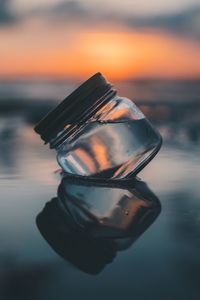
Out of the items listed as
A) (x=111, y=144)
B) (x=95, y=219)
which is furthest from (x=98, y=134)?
(x=95, y=219)

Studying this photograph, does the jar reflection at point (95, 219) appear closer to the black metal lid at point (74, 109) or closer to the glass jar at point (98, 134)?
the glass jar at point (98, 134)

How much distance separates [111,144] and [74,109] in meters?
0.15

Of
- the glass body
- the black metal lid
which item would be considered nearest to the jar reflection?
the glass body

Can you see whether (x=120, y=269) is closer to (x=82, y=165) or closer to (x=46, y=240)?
(x=46, y=240)

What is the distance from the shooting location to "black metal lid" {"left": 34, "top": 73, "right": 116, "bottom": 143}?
1.50 metres

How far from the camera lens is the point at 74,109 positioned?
1.51 m

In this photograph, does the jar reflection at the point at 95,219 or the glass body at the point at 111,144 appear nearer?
the jar reflection at the point at 95,219

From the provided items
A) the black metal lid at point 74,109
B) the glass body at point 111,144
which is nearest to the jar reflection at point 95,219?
the glass body at point 111,144

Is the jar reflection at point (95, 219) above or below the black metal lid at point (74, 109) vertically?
below

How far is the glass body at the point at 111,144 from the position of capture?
4.99 ft

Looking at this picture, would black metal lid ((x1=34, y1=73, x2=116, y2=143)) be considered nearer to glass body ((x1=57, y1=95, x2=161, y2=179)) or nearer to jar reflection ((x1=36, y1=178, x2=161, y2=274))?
glass body ((x1=57, y1=95, x2=161, y2=179))

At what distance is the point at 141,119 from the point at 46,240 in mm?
712

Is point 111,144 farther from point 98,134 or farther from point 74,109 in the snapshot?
point 74,109

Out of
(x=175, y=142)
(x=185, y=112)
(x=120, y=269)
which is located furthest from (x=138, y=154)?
(x=185, y=112)
